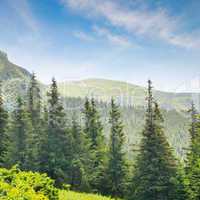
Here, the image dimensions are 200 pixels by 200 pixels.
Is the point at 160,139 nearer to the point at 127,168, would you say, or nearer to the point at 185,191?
the point at 185,191

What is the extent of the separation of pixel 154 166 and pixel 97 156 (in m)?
12.5

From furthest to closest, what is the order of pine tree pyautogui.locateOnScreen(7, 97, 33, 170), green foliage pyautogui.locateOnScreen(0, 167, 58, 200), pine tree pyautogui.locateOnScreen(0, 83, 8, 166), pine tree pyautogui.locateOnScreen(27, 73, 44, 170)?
pine tree pyautogui.locateOnScreen(0, 83, 8, 166) → pine tree pyautogui.locateOnScreen(7, 97, 33, 170) → pine tree pyautogui.locateOnScreen(27, 73, 44, 170) → green foliage pyautogui.locateOnScreen(0, 167, 58, 200)

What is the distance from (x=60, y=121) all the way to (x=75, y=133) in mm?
5050

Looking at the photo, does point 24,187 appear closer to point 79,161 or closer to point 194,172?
point 194,172

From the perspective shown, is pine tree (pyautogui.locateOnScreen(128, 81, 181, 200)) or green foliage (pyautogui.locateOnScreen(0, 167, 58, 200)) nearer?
green foliage (pyautogui.locateOnScreen(0, 167, 58, 200))

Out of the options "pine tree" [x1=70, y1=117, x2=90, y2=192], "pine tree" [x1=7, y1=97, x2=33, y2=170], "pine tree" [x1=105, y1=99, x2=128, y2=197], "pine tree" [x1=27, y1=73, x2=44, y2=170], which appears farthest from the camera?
"pine tree" [x1=105, y1=99, x2=128, y2=197]

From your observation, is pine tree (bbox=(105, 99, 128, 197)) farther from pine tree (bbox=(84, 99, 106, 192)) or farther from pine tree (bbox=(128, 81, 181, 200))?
pine tree (bbox=(128, 81, 181, 200))

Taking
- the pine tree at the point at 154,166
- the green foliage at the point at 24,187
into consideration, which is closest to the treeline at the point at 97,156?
the pine tree at the point at 154,166

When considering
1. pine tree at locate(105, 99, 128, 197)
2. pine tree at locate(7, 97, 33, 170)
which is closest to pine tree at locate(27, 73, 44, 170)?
pine tree at locate(7, 97, 33, 170)

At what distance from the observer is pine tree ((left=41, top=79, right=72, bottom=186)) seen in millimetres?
41219

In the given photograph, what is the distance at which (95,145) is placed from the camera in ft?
162

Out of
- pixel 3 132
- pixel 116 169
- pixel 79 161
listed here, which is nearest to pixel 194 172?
pixel 116 169

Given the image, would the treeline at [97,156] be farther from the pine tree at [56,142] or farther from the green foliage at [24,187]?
the green foliage at [24,187]

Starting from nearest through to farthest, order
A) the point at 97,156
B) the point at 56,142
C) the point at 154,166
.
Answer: the point at 154,166
the point at 56,142
the point at 97,156
